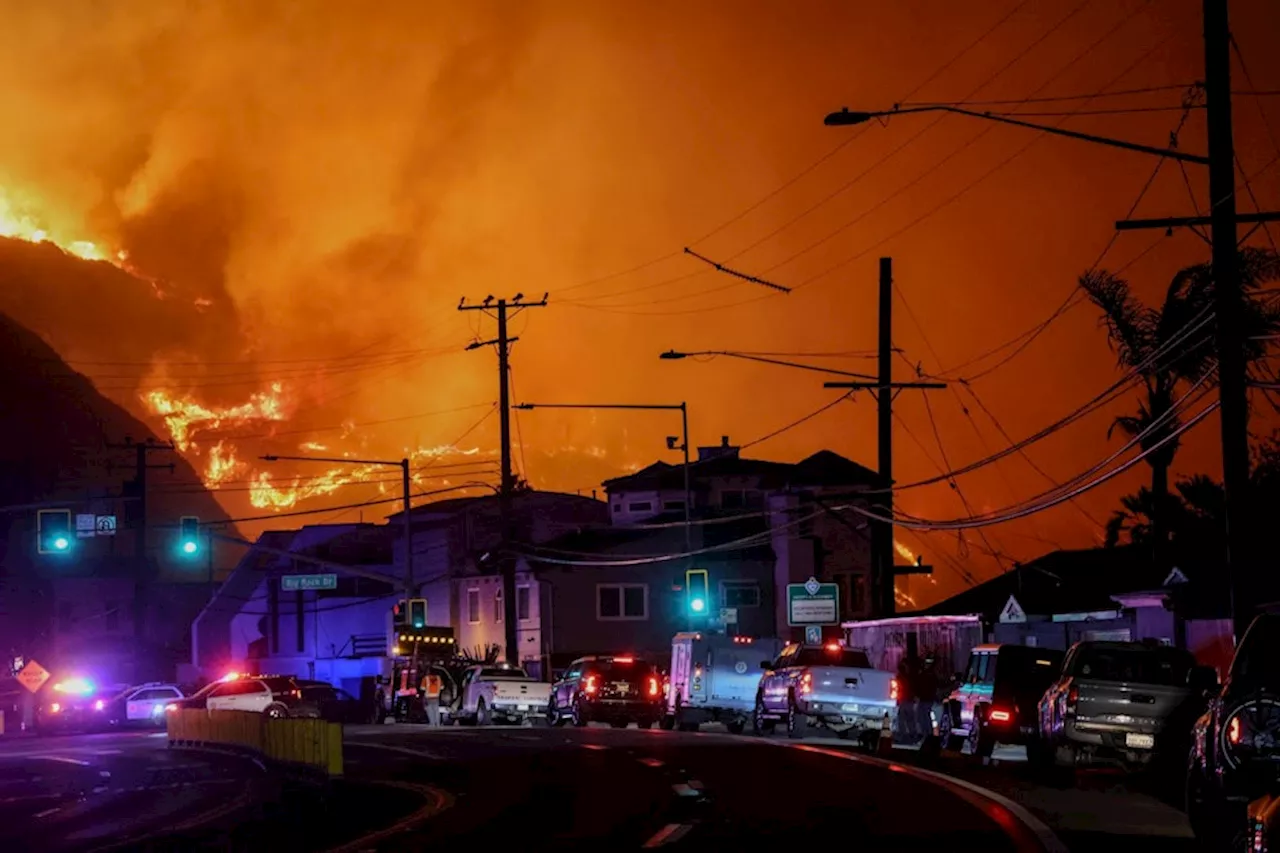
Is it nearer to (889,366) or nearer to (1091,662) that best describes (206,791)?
Answer: (1091,662)

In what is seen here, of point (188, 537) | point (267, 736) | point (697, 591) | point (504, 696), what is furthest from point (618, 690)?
point (267, 736)

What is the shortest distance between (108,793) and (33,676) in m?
36.1

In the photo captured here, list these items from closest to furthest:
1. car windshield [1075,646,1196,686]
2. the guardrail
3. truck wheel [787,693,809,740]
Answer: car windshield [1075,646,1196,686], the guardrail, truck wheel [787,693,809,740]

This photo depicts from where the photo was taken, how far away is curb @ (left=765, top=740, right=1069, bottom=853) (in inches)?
623

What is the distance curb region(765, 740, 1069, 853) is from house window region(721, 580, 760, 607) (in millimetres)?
45254

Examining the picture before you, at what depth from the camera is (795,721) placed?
1581 inches

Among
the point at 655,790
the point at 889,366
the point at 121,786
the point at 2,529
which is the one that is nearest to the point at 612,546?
the point at 889,366

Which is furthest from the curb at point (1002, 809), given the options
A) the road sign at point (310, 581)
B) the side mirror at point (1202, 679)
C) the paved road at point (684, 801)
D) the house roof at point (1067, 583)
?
the road sign at point (310, 581)

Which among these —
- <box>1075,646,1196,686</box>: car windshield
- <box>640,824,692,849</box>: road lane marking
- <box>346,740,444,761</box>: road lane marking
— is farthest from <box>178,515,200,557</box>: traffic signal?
<box>640,824,692,849</box>: road lane marking

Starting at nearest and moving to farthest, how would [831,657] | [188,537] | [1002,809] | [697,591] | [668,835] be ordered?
[668,835] < [1002,809] < [831,657] < [188,537] < [697,591]

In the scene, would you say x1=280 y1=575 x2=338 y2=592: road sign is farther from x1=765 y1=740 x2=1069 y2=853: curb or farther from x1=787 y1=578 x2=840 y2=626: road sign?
x1=765 y1=740 x2=1069 y2=853: curb

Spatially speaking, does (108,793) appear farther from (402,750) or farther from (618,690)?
(618,690)

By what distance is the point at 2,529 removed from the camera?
10012 cm

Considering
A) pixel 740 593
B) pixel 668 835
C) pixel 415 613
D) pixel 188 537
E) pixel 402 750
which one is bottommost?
pixel 402 750
